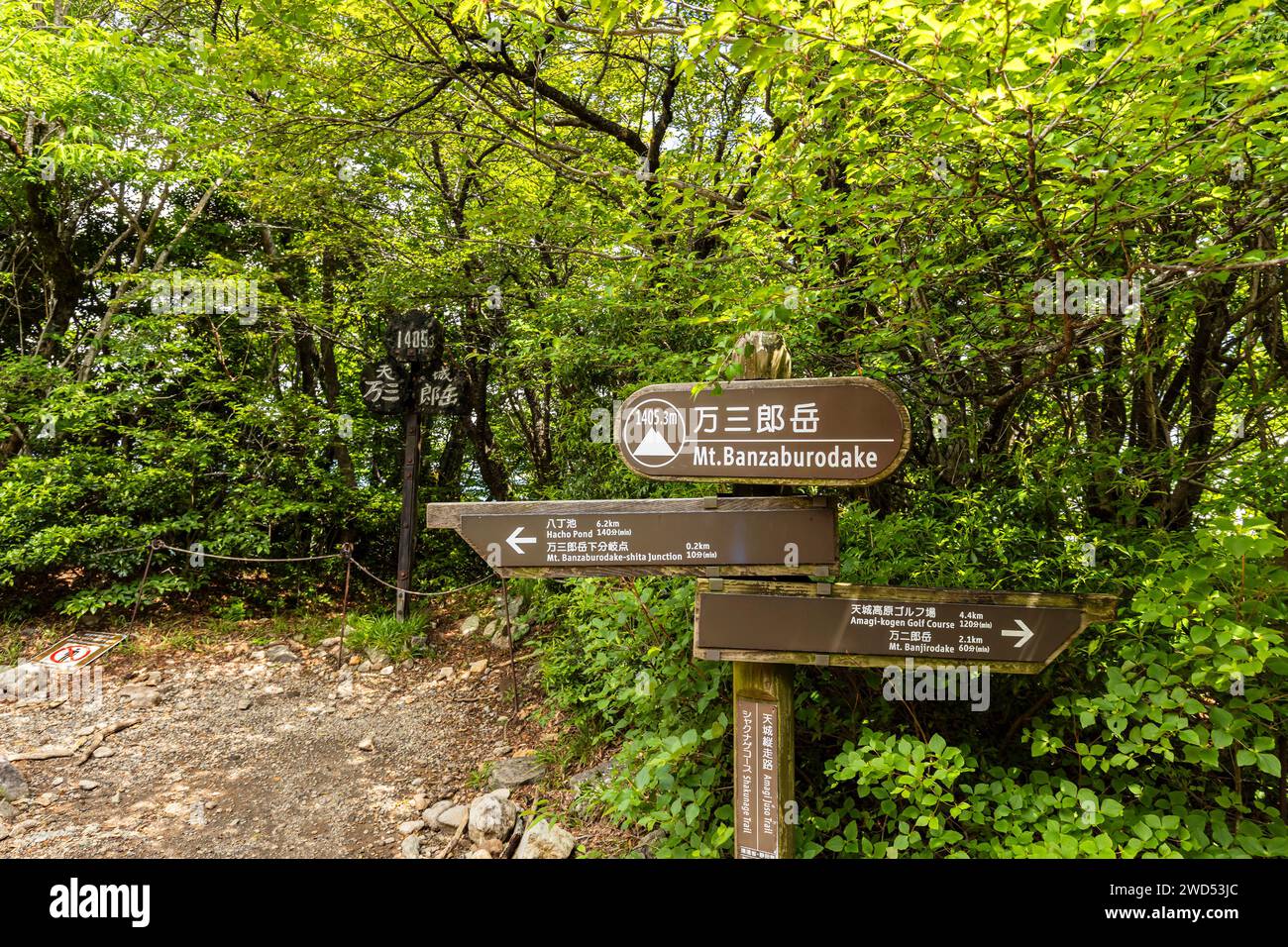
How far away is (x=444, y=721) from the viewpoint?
223 inches

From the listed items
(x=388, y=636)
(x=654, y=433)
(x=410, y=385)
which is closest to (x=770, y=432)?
(x=654, y=433)

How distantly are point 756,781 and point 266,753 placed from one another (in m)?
4.34

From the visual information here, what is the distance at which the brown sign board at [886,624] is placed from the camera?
8.35 ft

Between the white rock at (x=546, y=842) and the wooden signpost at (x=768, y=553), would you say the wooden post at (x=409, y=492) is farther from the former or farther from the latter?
the wooden signpost at (x=768, y=553)

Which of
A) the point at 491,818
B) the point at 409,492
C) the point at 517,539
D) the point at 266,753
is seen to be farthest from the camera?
the point at 409,492

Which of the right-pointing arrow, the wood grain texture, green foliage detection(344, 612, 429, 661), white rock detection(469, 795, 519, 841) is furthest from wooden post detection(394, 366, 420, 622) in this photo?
the right-pointing arrow

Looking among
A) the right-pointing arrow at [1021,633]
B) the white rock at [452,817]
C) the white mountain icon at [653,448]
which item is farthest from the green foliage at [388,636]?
the right-pointing arrow at [1021,633]

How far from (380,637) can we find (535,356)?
3475mm

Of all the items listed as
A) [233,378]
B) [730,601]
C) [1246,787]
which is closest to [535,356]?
[730,601]

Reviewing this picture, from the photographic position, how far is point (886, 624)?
105 inches

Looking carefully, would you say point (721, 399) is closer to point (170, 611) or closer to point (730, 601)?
point (730, 601)

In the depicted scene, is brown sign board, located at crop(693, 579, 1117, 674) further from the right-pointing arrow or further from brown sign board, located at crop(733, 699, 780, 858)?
brown sign board, located at crop(733, 699, 780, 858)

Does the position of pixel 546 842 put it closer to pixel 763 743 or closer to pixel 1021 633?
pixel 763 743

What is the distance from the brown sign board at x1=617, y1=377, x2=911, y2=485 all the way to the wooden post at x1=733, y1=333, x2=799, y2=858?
18 cm
